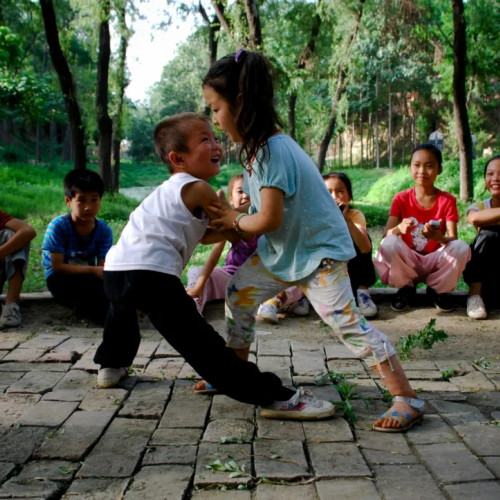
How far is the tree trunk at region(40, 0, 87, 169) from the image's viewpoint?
9.88m

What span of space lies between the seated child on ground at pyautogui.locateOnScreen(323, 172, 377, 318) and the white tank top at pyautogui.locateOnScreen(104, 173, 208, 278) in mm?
1945

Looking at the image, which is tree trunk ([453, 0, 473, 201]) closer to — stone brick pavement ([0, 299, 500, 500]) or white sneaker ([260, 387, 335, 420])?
stone brick pavement ([0, 299, 500, 500])

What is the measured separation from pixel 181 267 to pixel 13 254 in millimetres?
2583

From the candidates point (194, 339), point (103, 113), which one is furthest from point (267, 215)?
point (103, 113)

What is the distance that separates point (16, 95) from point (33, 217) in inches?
87.5

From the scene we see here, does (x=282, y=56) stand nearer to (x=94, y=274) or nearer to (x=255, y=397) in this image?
(x=94, y=274)

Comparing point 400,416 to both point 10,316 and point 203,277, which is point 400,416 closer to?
point 203,277

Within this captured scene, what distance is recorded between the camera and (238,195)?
4652 mm

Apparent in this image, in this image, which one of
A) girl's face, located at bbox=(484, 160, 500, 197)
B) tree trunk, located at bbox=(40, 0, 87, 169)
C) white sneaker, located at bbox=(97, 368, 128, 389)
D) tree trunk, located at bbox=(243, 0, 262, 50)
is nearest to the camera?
white sneaker, located at bbox=(97, 368, 128, 389)

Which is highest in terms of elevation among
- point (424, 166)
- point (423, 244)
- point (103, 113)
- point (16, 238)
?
point (103, 113)

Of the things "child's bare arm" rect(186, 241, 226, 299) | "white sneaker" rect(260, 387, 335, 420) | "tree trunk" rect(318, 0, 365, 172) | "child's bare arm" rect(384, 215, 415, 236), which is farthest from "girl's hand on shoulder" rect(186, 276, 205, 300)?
"tree trunk" rect(318, 0, 365, 172)

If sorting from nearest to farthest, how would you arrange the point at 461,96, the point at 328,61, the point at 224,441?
1. the point at 224,441
2. the point at 461,96
3. the point at 328,61

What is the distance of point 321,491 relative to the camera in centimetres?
205

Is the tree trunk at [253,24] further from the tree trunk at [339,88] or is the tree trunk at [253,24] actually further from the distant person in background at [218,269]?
the distant person in background at [218,269]
